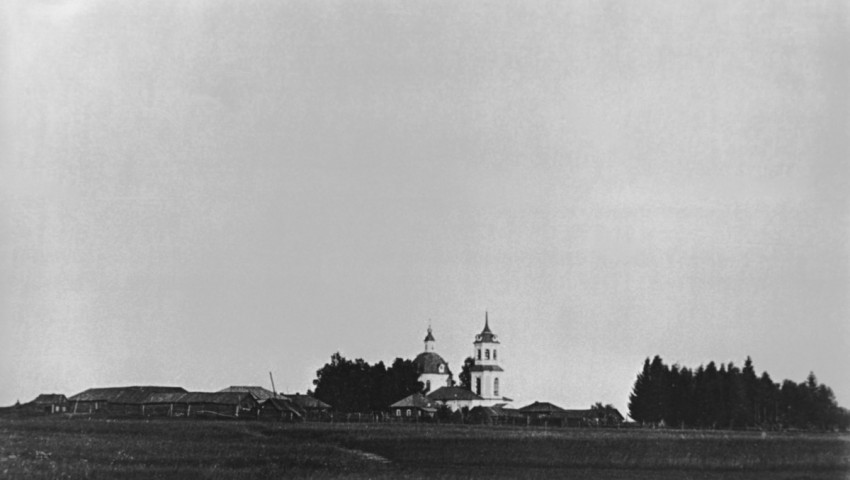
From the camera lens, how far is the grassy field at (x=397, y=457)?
4016cm

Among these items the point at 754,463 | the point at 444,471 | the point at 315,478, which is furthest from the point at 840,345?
the point at 315,478

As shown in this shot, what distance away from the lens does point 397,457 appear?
50125 mm

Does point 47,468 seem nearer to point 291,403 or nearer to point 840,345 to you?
point 840,345

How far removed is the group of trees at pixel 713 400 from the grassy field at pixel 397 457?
39.9m

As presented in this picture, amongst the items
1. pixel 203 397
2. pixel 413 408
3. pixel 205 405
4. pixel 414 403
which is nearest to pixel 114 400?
pixel 203 397

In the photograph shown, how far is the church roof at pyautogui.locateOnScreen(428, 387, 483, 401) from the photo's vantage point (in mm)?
153250

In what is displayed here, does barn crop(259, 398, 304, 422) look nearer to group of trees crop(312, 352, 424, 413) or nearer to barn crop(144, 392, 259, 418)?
barn crop(144, 392, 259, 418)

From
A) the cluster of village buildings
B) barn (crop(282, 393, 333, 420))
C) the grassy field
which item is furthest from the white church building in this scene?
the grassy field

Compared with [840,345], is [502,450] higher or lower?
lower

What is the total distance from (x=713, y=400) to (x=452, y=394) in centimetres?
4810

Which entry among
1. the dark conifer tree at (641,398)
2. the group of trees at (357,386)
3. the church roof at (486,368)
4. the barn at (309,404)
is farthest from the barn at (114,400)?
the dark conifer tree at (641,398)

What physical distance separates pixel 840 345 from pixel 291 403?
9615 centimetres

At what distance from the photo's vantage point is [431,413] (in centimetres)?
13738

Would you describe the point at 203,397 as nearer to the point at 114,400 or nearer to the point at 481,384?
the point at 114,400
